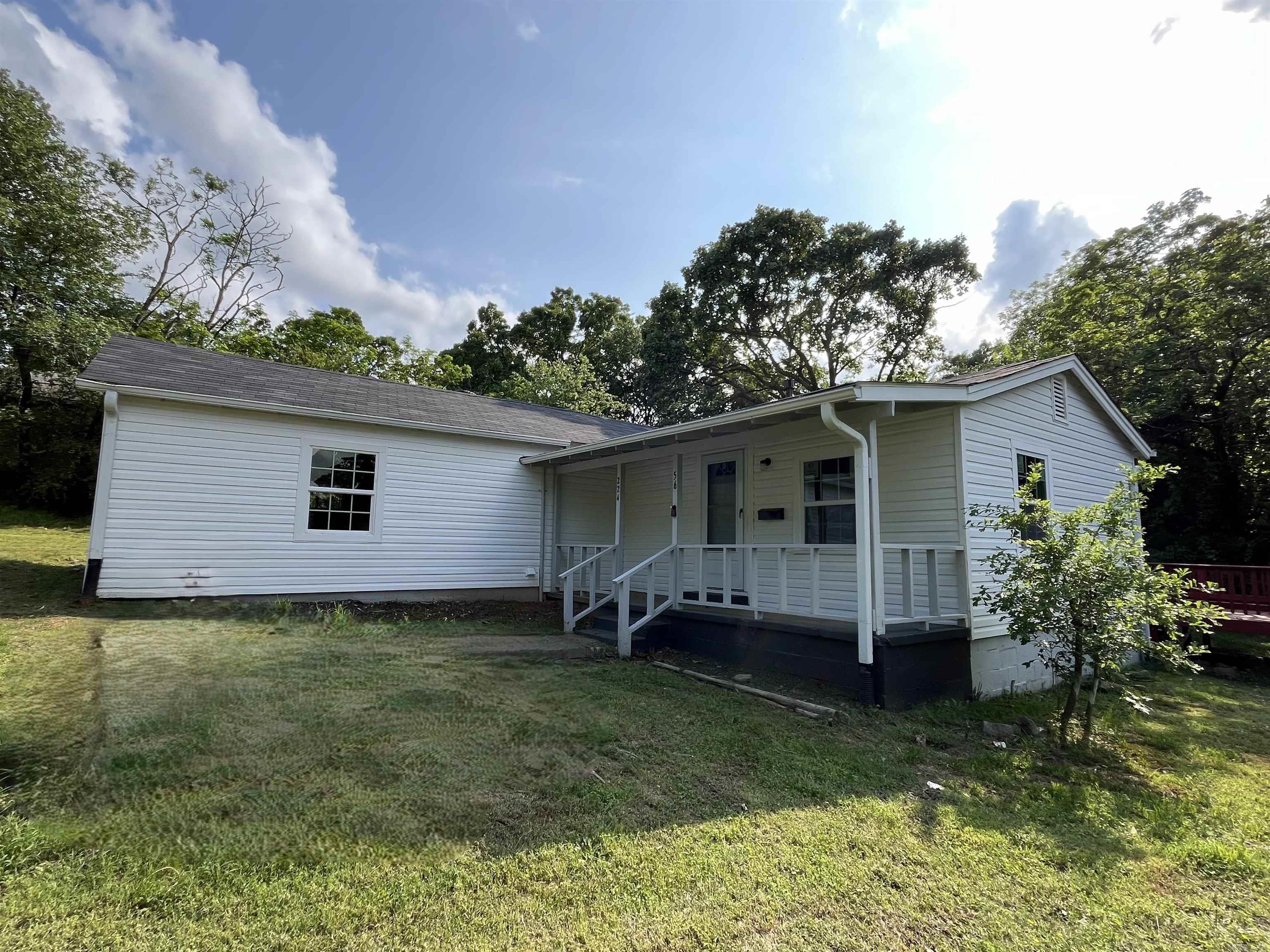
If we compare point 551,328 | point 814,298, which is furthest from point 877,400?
point 551,328

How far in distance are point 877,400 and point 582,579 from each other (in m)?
6.29

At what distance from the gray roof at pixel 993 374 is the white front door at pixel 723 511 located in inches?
109

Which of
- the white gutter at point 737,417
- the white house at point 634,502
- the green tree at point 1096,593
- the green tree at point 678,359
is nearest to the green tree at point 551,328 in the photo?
the green tree at point 678,359

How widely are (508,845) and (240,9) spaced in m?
15.0

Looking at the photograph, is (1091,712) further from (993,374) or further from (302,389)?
(302,389)

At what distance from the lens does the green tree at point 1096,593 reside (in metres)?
4.27

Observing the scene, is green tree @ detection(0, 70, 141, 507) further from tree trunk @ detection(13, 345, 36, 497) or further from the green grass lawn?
the green grass lawn

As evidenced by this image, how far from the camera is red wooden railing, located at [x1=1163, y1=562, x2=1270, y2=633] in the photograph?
8836mm

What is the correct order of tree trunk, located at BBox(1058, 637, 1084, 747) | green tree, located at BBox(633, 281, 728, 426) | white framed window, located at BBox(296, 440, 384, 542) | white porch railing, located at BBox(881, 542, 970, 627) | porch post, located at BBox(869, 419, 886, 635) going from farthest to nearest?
1. green tree, located at BBox(633, 281, 728, 426)
2. white framed window, located at BBox(296, 440, 384, 542)
3. white porch railing, located at BBox(881, 542, 970, 627)
4. porch post, located at BBox(869, 419, 886, 635)
5. tree trunk, located at BBox(1058, 637, 1084, 747)

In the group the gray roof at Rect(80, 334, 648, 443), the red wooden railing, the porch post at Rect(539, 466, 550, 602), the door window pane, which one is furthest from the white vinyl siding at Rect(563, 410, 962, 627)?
the red wooden railing

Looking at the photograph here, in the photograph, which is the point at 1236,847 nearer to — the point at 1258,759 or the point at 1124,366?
the point at 1258,759

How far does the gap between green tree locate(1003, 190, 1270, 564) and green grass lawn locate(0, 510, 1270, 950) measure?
11.0m

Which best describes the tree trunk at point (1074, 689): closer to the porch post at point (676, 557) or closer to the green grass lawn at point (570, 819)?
the green grass lawn at point (570, 819)

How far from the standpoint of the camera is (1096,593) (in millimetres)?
4355
